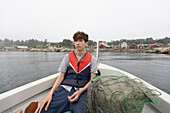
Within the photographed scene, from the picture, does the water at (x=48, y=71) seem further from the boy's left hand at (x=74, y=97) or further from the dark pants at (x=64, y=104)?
the boy's left hand at (x=74, y=97)

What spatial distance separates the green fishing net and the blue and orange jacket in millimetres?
507

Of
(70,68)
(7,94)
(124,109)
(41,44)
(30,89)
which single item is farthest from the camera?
(41,44)

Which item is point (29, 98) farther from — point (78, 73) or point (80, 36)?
point (80, 36)

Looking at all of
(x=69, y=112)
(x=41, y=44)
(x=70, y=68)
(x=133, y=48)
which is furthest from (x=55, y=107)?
(x=41, y=44)

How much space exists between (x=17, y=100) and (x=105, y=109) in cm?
135

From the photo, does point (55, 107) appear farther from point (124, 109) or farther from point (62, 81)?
point (124, 109)

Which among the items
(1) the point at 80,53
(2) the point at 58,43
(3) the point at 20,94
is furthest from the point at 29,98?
(2) the point at 58,43

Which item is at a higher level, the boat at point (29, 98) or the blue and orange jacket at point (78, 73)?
the blue and orange jacket at point (78, 73)

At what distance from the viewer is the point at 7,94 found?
1325 mm

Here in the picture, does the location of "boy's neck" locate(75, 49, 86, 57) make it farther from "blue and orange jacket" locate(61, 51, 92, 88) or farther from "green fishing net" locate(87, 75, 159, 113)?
"green fishing net" locate(87, 75, 159, 113)

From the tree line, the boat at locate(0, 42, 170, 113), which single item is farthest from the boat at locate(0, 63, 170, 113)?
the tree line

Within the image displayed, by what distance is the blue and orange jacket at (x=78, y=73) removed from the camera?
4.51 ft

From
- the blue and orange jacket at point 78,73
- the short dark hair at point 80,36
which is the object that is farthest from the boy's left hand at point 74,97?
the short dark hair at point 80,36

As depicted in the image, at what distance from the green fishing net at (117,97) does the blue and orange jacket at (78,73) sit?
507 mm
